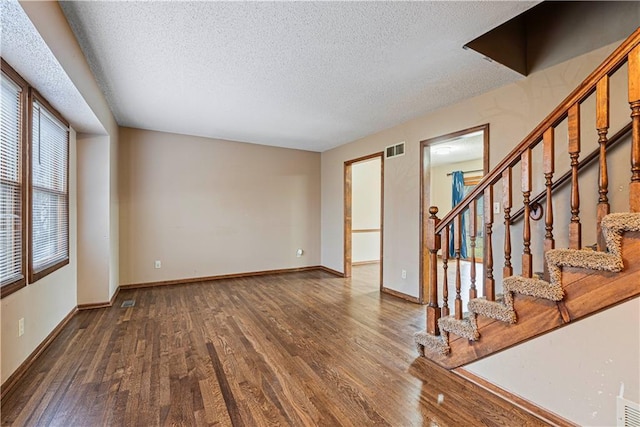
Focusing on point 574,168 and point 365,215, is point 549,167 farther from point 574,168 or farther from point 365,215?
point 365,215

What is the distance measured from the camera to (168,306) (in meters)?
3.68

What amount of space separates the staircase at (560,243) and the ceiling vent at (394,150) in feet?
6.20

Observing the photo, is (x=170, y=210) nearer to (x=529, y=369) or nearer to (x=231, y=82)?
(x=231, y=82)

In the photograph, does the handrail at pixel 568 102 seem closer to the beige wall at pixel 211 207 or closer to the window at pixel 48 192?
the window at pixel 48 192

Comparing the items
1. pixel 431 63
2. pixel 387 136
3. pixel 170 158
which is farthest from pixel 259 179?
pixel 431 63

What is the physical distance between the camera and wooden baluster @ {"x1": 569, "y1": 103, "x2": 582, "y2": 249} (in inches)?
61.4

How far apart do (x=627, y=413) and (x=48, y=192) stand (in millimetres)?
4432

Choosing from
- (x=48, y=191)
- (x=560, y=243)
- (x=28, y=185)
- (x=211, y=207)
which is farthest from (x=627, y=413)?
(x=211, y=207)

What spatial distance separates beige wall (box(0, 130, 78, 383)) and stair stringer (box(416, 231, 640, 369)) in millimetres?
3133

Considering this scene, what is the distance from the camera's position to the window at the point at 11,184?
203 centimetres

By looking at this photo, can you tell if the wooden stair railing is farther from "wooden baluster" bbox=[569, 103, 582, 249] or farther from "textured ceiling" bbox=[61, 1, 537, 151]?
"textured ceiling" bbox=[61, 1, 537, 151]

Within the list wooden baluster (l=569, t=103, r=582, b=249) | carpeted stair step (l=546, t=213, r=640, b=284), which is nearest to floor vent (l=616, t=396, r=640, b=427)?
carpeted stair step (l=546, t=213, r=640, b=284)

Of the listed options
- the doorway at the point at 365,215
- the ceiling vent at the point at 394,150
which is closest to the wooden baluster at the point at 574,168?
the ceiling vent at the point at 394,150

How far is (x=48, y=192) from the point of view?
2.78 metres
